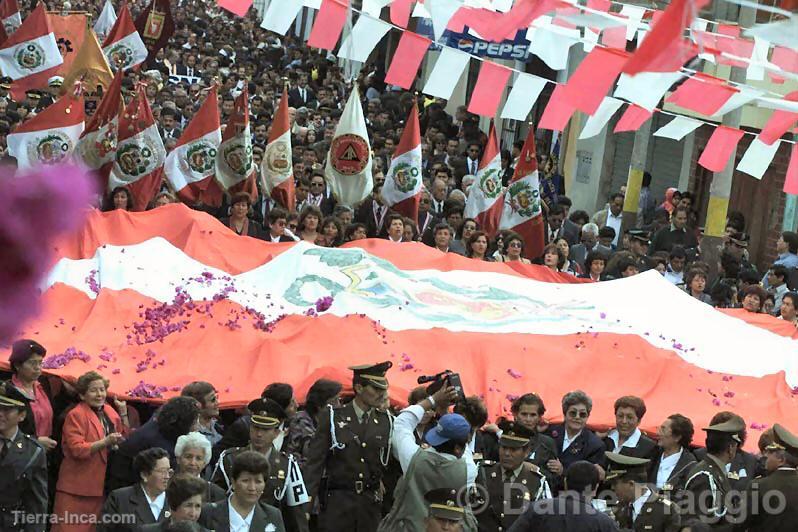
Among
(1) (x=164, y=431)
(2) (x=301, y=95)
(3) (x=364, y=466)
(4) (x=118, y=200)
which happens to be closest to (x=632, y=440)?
(3) (x=364, y=466)

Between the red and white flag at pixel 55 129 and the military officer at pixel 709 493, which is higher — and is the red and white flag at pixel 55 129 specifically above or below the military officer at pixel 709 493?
above

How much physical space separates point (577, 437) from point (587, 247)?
6.65 meters

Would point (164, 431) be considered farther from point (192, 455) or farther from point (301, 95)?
point (301, 95)

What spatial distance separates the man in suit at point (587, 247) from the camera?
14.0 metres

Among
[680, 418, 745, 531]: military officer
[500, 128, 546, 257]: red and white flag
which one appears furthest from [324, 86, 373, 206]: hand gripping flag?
[680, 418, 745, 531]: military officer

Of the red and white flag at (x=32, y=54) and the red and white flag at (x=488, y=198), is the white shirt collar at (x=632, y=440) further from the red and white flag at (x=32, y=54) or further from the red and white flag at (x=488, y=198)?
the red and white flag at (x=32, y=54)

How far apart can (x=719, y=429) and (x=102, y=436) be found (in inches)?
136

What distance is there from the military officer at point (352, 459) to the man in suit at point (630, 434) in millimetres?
1583

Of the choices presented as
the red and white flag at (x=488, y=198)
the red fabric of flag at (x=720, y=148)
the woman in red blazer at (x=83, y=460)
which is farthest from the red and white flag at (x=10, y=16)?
the woman in red blazer at (x=83, y=460)

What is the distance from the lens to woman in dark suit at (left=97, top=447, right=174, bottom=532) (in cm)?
637

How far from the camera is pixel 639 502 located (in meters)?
7.02

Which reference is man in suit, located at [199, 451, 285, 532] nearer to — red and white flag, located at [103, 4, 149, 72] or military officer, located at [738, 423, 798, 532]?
military officer, located at [738, 423, 798, 532]

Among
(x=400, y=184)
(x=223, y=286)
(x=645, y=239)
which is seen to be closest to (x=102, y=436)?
(x=223, y=286)

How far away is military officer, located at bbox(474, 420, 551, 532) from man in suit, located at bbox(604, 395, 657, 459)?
1352 mm
